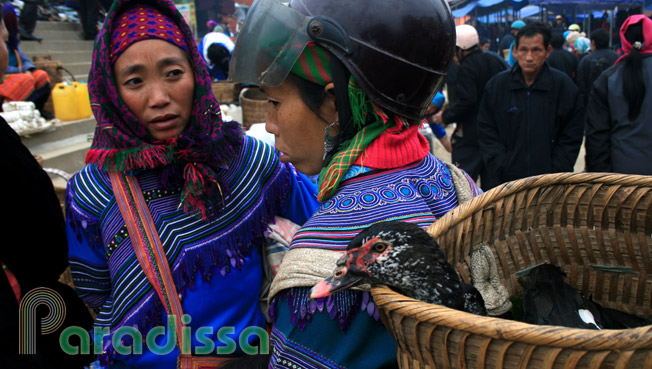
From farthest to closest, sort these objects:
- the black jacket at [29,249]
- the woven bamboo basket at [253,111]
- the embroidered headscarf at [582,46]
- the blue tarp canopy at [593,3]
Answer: the blue tarp canopy at [593,3] < the embroidered headscarf at [582,46] < the woven bamboo basket at [253,111] < the black jacket at [29,249]

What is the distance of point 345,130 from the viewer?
1.36 meters

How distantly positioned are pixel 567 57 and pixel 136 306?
7945 mm

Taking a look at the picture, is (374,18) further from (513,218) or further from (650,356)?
(650,356)

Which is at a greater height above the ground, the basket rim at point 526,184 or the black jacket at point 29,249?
the basket rim at point 526,184

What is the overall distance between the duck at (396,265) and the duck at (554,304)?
317 mm

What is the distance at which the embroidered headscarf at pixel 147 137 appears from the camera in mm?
1765

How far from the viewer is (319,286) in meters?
1.03

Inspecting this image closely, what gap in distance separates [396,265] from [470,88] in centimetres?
447

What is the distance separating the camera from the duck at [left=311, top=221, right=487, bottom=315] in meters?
1.01

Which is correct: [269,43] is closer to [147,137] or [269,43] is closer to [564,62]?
[147,137]

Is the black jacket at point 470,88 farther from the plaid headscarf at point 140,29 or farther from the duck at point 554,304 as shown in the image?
the duck at point 554,304

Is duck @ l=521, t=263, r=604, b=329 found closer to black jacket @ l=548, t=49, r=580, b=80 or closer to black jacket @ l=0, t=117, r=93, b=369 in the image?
black jacket @ l=0, t=117, r=93, b=369

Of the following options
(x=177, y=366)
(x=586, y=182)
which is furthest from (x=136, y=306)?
(x=586, y=182)

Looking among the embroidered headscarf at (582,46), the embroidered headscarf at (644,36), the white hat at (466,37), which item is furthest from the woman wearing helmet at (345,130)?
the embroidered headscarf at (582,46)
